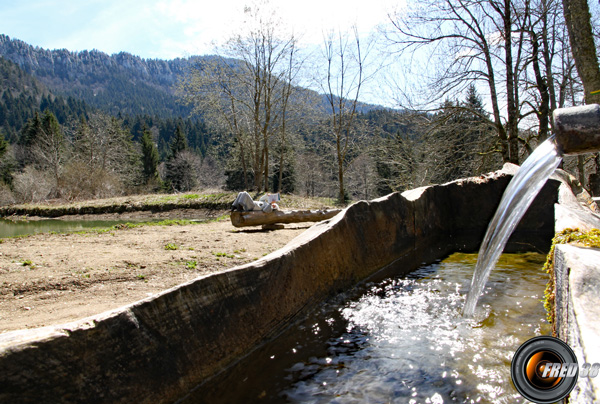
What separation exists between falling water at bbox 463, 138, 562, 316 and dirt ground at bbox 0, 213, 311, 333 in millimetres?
3019

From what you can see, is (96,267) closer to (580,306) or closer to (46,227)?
(580,306)

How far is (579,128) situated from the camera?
2480mm

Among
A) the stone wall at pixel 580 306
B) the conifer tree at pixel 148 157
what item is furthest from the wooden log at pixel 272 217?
the conifer tree at pixel 148 157

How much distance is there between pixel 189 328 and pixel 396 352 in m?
1.40

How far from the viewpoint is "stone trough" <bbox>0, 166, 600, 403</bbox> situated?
156cm

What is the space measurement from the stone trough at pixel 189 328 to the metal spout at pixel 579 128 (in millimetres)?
2130

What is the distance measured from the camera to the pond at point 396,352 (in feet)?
7.08

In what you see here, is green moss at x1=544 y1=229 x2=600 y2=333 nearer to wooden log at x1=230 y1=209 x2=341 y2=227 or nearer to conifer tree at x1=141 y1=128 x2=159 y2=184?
wooden log at x1=230 y1=209 x2=341 y2=227

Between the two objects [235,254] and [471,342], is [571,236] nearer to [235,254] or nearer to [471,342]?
[471,342]

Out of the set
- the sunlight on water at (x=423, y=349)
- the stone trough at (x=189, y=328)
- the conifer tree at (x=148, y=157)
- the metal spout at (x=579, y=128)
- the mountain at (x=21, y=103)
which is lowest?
the sunlight on water at (x=423, y=349)

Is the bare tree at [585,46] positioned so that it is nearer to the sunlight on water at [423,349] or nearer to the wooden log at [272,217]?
the sunlight on water at [423,349]

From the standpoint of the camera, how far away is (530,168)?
384 cm

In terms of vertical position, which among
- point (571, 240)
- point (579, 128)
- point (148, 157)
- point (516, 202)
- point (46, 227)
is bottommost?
point (46, 227)

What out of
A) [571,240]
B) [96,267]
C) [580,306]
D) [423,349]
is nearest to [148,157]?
[96,267]
